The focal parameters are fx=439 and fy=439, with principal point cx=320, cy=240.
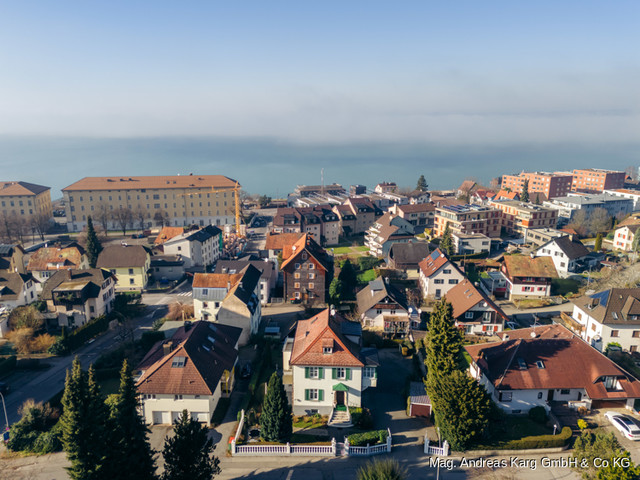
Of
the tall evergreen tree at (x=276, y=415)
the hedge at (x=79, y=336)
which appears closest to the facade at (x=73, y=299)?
the hedge at (x=79, y=336)

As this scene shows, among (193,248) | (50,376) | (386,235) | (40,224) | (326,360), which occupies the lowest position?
(50,376)

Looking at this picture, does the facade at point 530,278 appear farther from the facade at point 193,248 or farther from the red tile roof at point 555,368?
the facade at point 193,248

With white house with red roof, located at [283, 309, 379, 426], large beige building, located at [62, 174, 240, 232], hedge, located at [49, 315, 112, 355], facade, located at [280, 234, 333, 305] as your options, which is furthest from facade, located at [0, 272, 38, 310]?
large beige building, located at [62, 174, 240, 232]

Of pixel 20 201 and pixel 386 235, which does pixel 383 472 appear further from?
pixel 20 201

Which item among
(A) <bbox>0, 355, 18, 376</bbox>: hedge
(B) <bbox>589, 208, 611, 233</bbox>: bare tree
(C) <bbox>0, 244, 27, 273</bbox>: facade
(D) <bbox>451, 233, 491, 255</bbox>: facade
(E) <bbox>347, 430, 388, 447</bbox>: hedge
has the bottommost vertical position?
(A) <bbox>0, 355, 18, 376</bbox>: hedge

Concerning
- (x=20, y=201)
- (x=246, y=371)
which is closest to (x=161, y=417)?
(x=246, y=371)

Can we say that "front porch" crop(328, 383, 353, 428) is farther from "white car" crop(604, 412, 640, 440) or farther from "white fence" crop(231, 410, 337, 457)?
"white car" crop(604, 412, 640, 440)

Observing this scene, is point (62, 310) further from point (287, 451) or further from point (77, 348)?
point (287, 451)
